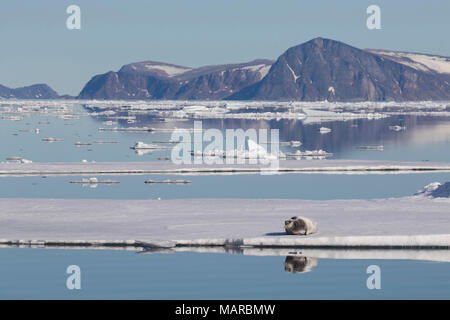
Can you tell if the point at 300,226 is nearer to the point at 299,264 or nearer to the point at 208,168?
the point at 299,264

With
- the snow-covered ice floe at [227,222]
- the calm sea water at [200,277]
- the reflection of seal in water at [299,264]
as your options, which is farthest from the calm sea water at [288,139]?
the reflection of seal in water at [299,264]

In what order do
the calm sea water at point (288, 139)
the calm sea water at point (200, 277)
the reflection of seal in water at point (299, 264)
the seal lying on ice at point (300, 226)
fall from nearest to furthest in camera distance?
the calm sea water at point (200, 277)
the reflection of seal in water at point (299, 264)
the seal lying on ice at point (300, 226)
the calm sea water at point (288, 139)

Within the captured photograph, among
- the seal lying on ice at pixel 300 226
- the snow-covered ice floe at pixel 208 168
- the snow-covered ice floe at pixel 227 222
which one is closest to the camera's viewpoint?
the snow-covered ice floe at pixel 227 222

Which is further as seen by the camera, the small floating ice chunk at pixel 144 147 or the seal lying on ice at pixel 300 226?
the small floating ice chunk at pixel 144 147

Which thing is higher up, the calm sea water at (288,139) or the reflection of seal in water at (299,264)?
the reflection of seal in water at (299,264)

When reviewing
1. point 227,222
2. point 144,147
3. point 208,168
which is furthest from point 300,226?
point 144,147

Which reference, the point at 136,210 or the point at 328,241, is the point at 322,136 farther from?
the point at 328,241

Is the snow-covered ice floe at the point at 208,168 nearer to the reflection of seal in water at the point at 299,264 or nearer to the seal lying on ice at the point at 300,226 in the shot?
the seal lying on ice at the point at 300,226

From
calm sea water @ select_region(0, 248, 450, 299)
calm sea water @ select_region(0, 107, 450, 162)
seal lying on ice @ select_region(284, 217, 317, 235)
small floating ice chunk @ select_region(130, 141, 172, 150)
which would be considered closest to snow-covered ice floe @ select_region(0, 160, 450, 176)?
calm sea water @ select_region(0, 107, 450, 162)

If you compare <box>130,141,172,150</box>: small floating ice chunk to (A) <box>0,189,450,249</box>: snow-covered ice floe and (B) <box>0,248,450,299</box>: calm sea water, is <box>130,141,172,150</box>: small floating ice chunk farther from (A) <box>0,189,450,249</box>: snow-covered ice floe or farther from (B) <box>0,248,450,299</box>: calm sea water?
(B) <box>0,248,450,299</box>: calm sea water
